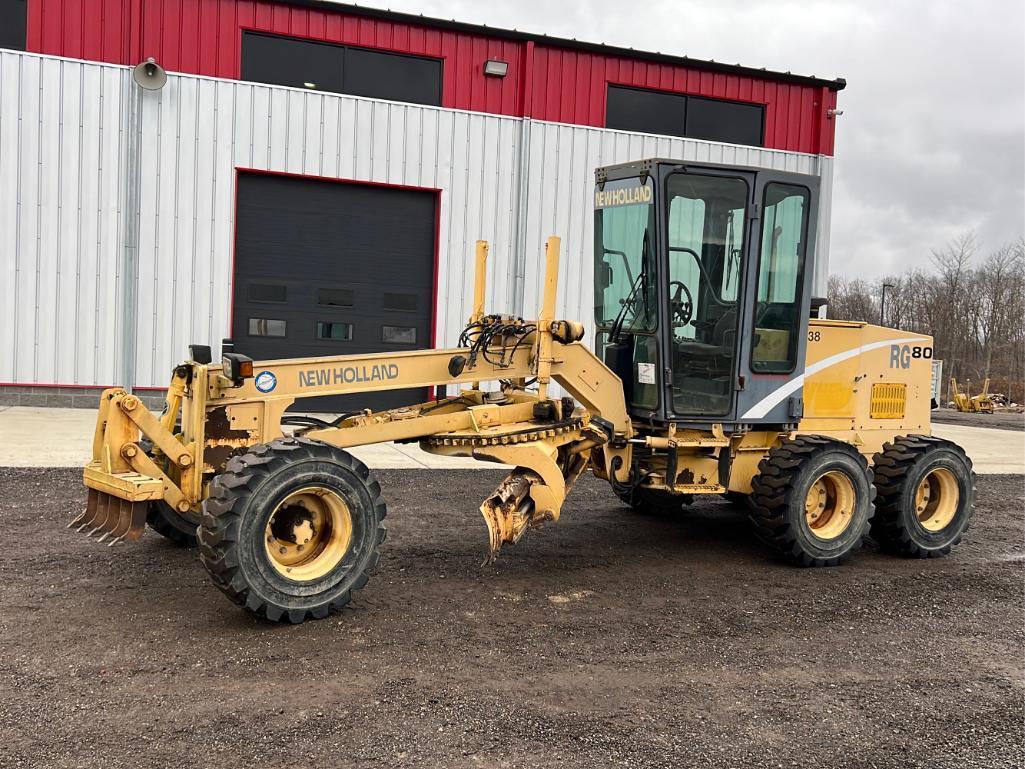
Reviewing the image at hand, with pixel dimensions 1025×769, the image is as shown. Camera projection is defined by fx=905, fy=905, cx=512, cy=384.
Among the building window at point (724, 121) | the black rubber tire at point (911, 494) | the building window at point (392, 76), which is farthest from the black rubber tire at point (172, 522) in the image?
the building window at point (724, 121)

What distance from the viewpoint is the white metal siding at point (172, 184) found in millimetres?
14016

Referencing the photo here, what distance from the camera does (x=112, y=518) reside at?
209 inches

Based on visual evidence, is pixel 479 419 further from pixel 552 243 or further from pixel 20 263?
pixel 20 263

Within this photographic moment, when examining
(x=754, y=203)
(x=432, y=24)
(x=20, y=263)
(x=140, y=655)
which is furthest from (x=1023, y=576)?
(x=20, y=263)

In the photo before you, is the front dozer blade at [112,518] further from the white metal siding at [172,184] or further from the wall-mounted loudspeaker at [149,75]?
the wall-mounted loudspeaker at [149,75]

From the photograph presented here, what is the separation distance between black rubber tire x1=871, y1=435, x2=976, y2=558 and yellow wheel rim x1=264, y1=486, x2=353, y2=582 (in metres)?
4.71

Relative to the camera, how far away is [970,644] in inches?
214

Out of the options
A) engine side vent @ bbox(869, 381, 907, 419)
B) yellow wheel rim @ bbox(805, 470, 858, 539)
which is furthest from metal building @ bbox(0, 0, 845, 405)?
yellow wheel rim @ bbox(805, 470, 858, 539)

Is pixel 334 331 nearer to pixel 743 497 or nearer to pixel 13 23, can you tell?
pixel 13 23

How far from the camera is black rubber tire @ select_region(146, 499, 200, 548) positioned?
6.57m

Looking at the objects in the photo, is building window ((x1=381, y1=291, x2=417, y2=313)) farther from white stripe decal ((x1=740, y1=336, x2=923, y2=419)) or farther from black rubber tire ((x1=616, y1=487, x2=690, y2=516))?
white stripe decal ((x1=740, y1=336, x2=923, y2=419))

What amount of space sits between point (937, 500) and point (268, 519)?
5.94 metres

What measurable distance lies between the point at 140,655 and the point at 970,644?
186 inches

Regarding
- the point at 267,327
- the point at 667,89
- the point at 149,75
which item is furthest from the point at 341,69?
the point at 667,89
